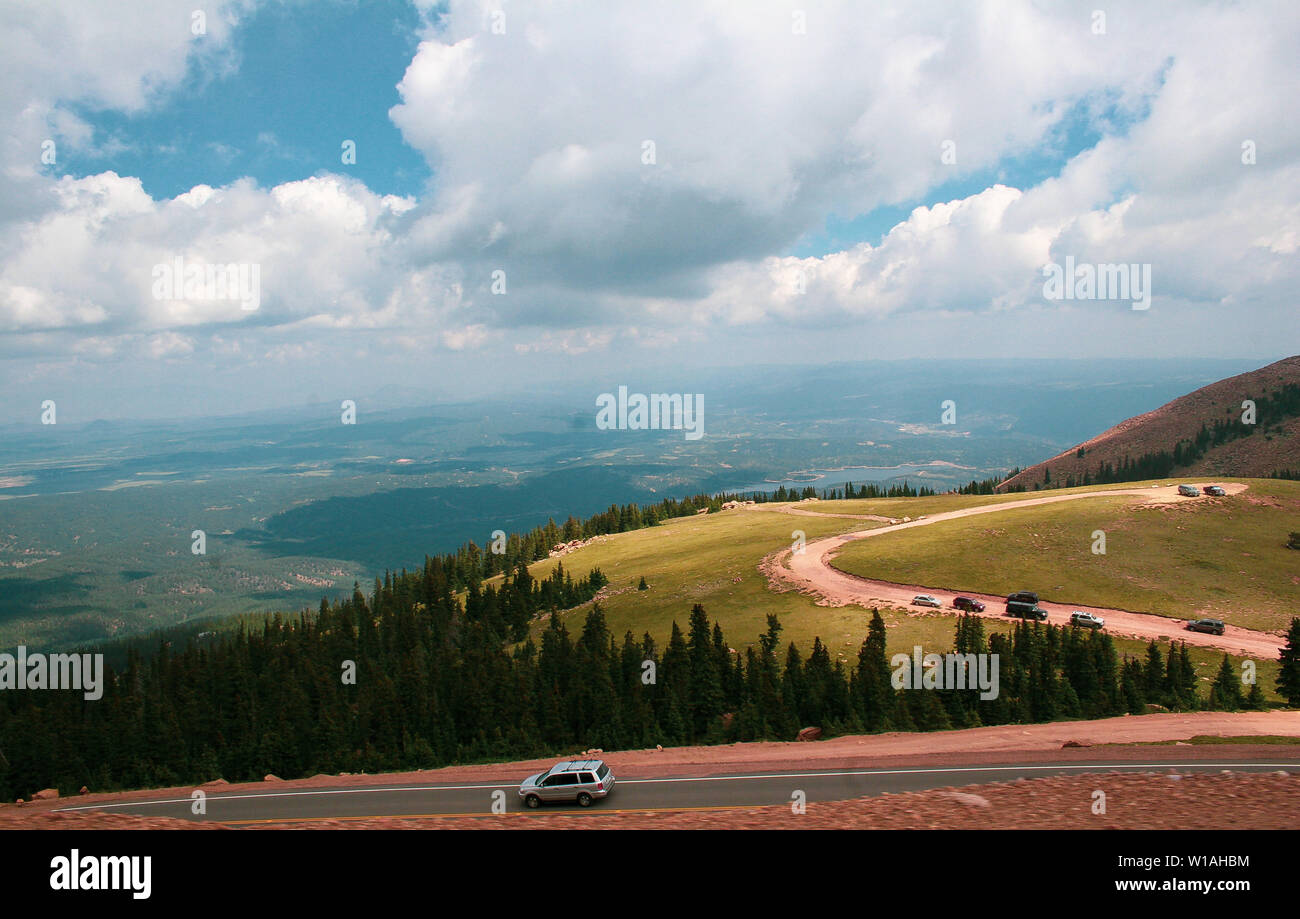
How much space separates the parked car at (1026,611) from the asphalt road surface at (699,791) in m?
30.9

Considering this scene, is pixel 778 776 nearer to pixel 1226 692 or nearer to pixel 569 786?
pixel 569 786

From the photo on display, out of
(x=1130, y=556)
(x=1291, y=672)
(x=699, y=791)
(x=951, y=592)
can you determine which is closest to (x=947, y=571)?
(x=951, y=592)

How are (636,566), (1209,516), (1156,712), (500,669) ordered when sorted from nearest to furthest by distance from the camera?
1. (1156,712)
2. (500,669)
3. (1209,516)
4. (636,566)

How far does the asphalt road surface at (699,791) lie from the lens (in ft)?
90.8

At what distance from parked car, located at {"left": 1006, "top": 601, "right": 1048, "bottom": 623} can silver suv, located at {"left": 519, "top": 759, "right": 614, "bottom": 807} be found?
4888 centimetres

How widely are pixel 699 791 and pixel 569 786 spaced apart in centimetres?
618

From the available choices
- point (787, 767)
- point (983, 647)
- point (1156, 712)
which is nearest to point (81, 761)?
point (787, 767)

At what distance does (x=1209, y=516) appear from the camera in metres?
81.8

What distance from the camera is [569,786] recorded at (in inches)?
1169

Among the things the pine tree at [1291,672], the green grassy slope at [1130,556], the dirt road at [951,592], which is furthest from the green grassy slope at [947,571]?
the pine tree at [1291,672]

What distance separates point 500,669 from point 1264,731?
56985 millimetres

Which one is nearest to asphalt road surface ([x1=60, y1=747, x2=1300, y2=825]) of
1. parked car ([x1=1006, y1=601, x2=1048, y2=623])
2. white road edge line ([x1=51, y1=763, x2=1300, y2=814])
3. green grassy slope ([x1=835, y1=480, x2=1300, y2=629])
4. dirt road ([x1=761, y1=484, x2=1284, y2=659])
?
white road edge line ([x1=51, y1=763, x2=1300, y2=814])

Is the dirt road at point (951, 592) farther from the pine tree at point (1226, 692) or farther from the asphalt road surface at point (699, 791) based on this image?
the asphalt road surface at point (699, 791)
